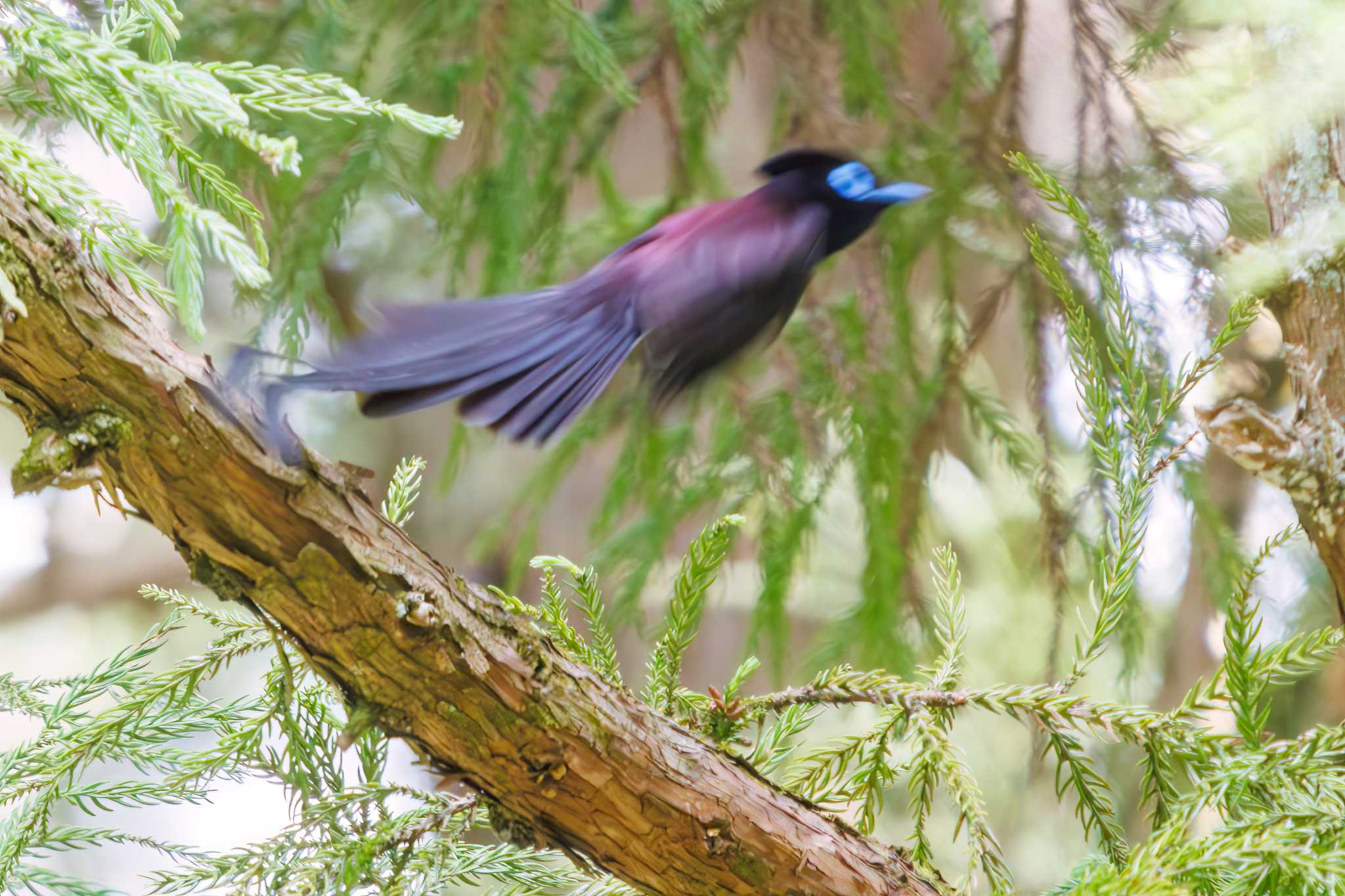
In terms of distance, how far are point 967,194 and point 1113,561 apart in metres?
1.16

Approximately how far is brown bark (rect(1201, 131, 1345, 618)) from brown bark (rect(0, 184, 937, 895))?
44 cm

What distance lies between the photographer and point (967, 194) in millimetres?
1744

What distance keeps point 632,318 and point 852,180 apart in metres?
0.40

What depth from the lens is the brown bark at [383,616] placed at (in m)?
0.52

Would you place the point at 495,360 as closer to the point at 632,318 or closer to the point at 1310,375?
the point at 632,318

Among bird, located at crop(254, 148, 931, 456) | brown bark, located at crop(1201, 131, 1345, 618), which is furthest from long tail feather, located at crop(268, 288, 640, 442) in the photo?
brown bark, located at crop(1201, 131, 1345, 618)

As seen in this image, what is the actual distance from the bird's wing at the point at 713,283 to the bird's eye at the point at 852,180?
4.3 inches

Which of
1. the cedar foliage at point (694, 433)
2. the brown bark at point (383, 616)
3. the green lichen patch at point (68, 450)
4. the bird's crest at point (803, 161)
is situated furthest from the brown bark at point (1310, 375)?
the green lichen patch at point (68, 450)

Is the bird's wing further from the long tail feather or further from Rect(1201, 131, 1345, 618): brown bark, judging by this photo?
Rect(1201, 131, 1345, 618): brown bark

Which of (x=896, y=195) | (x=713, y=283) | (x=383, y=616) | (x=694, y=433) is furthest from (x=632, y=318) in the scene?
(x=694, y=433)

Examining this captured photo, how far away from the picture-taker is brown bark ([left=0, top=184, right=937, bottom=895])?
52 cm

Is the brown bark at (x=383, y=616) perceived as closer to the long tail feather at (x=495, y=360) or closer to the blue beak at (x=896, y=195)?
the long tail feather at (x=495, y=360)

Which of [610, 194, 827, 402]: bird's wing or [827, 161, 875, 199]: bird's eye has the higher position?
[827, 161, 875, 199]: bird's eye

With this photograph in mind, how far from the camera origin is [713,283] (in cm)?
108
